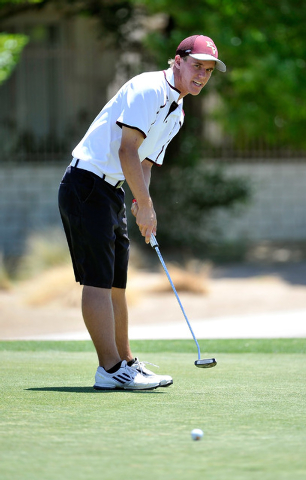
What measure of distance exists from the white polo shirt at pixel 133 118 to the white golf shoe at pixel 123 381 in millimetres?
1132

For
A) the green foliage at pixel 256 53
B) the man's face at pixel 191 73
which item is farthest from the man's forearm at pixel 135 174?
the green foliage at pixel 256 53

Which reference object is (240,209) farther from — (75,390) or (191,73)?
(75,390)

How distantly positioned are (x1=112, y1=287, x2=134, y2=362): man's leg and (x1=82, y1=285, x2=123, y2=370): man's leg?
30cm

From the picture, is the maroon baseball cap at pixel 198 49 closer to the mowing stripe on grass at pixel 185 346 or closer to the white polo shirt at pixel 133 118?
the white polo shirt at pixel 133 118

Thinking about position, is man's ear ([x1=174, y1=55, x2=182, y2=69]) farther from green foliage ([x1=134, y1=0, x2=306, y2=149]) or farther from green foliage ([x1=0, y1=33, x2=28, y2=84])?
green foliage ([x1=134, y1=0, x2=306, y2=149])

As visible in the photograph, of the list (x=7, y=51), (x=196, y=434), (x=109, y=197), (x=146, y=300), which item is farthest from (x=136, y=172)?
(x=7, y=51)

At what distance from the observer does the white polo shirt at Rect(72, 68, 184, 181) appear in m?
4.88

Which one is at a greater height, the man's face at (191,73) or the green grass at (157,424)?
the man's face at (191,73)

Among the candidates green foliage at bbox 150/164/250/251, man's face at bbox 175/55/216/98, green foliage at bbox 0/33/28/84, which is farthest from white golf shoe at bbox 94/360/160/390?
green foliage at bbox 150/164/250/251

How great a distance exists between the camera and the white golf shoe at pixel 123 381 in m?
5.02

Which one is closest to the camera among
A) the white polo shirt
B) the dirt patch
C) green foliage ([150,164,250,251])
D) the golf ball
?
the golf ball

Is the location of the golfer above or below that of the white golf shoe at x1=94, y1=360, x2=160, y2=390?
above

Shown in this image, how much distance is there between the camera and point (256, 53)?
47.9 feet

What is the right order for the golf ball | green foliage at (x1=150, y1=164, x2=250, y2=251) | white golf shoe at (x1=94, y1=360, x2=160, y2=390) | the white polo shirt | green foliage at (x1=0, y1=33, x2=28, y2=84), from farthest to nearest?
green foliage at (x1=150, y1=164, x2=250, y2=251) → green foliage at (x1=0, y1=33, x2=28, y2=84) → white golf shoe at (x1=94, y1=360, x2=160, y2=390) → the white polo shirt → the golf ball
